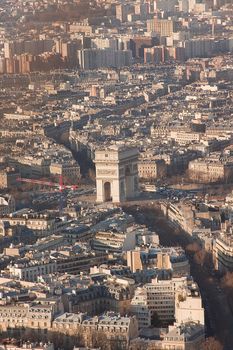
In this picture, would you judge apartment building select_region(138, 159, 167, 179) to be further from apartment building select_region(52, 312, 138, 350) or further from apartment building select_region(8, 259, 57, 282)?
apartment building select_region(52, 312, 138, 350)

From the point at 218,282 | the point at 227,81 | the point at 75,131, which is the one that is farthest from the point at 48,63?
the point at 218,282

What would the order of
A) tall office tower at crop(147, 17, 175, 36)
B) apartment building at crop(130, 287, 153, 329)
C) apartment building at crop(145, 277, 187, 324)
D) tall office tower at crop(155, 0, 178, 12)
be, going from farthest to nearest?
tall office tower at crop(155, 0, 178, 12)
tall office tower at crop(147, 17, 175, 36)
apartment building at crop(145, 277, 187, 324)
apartment building at crop(130, 287, 153, 329)

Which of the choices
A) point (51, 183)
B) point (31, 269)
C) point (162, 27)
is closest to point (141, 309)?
point (31, 269)

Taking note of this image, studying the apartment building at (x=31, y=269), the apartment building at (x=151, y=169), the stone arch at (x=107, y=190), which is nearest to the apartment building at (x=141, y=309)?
the apartment building at (x=31, y=269)

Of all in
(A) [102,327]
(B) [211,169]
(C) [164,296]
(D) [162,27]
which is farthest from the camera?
(D) [162,27]

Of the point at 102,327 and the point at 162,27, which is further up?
the point at 102,327

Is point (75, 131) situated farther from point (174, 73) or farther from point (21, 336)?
point (21, 336)

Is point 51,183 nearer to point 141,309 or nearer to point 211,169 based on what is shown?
point 211,169

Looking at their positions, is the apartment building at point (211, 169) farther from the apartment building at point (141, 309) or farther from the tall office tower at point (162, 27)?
the tall office tower at point (162, 27)

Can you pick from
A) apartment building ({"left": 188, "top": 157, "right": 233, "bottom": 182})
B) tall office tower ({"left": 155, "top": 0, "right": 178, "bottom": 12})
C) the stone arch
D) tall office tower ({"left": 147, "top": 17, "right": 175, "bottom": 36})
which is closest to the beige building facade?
the stone arch

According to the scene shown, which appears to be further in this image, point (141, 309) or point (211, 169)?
point (211, 169)

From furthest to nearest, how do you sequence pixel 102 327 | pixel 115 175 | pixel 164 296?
1. pixel 115 175
2. pixel 164 296
3. pixel 102 327
